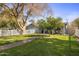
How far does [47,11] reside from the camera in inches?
180

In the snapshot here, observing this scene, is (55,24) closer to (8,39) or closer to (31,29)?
(31,29)

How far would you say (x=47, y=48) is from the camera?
14.9 feet

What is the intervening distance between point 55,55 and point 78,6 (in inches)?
26.2

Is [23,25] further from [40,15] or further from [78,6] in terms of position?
[78,6]

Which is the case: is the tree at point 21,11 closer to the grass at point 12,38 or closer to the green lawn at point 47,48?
the grass at point 12,38

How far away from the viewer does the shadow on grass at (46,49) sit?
14.8ft

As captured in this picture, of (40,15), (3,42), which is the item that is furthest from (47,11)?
(3,42)

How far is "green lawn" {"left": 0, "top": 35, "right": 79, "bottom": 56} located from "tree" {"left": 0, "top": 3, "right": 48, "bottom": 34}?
220 mm

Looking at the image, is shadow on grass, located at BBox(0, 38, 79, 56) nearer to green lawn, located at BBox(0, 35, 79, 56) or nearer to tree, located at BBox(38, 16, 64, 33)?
green lawn, located at BBox(0, 35, 79, 56)

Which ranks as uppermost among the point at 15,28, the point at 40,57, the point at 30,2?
the point at 30,2

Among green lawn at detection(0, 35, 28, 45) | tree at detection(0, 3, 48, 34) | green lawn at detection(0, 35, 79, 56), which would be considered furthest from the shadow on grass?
tree at detection(0, 3, 48, 34)

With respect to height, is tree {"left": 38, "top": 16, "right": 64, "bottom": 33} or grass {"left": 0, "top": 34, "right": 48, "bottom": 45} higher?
tree {"left": 38, "top": 16, "right": 64, "bottom": 33}

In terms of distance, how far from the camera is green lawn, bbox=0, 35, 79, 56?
4512 mm

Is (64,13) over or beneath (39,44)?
over
